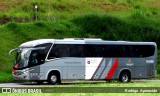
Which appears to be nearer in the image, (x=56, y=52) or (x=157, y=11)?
(x=56, y=52)

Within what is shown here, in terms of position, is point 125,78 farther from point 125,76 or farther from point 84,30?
point 84,30

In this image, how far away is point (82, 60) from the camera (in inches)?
1159

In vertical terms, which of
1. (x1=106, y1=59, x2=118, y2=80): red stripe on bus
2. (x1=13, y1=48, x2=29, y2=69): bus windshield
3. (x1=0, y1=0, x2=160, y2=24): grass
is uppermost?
(x1=0, y1=0, x2=160, y2=24): grass

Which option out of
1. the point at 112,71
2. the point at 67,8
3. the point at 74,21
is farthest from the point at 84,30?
the point at 112,71

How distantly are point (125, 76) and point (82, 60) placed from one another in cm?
352

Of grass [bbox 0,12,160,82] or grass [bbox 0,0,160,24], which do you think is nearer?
grass [bbox 0,12,160,82]

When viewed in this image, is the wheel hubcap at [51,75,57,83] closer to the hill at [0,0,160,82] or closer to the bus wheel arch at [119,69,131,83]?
the bus wheel arch at [119,69,131,83]

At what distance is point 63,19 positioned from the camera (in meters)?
42.4

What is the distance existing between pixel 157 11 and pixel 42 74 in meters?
22.4

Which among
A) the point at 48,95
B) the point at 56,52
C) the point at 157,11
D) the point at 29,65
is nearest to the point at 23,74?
the point at 29,65

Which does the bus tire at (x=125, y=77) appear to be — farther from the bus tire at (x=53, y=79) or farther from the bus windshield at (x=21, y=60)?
the bus windshield at (x=21, y=60)

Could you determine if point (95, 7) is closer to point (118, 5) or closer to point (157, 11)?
point (118, 5)

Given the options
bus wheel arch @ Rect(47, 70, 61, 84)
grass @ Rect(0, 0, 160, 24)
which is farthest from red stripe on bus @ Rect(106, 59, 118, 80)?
grass @ Rect(0, 0, 160, 24)

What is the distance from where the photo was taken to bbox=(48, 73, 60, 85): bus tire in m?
28.3
